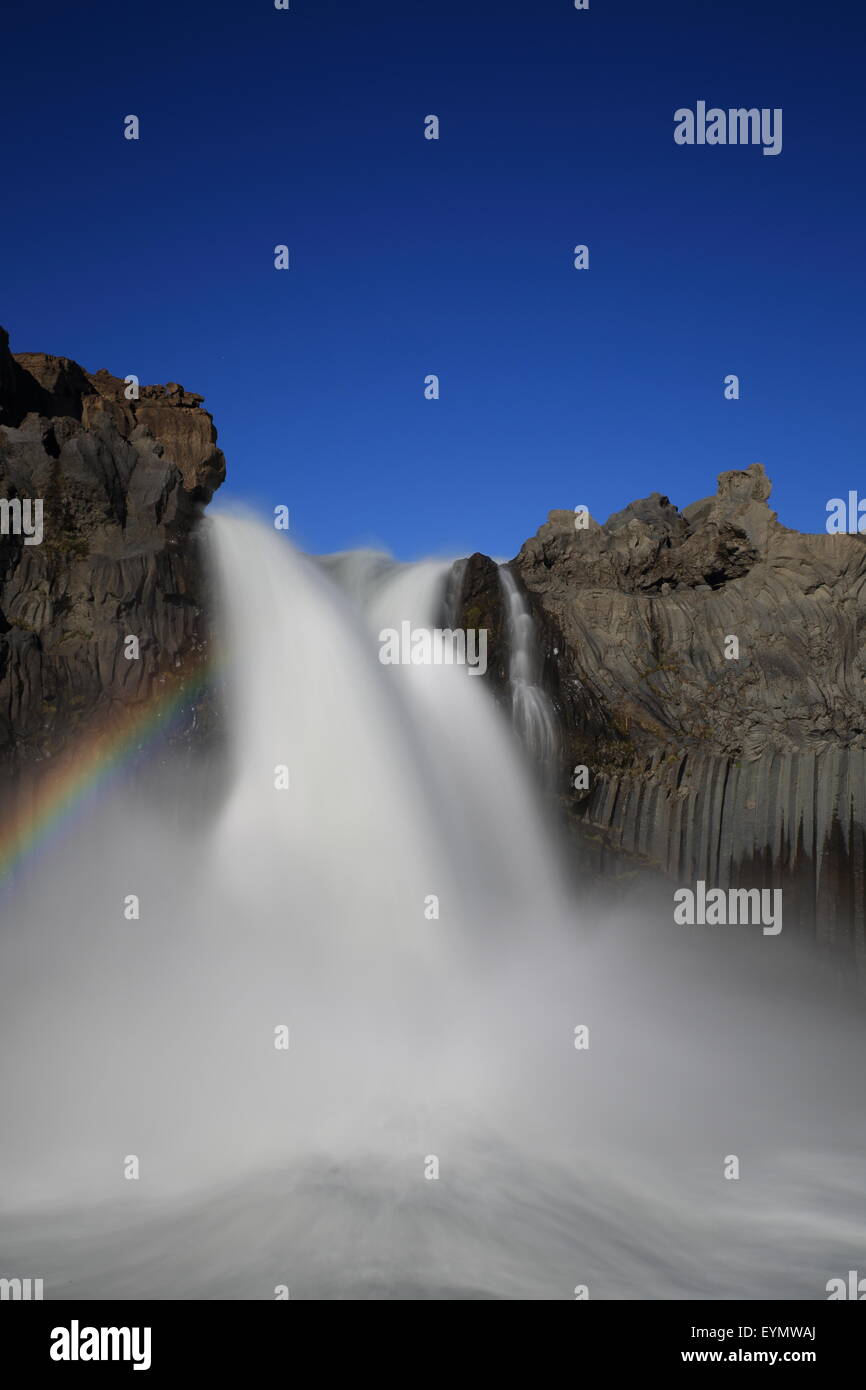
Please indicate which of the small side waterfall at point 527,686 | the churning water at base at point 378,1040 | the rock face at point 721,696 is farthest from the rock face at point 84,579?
the rock face at point 721,696

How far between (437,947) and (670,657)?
35.3ft

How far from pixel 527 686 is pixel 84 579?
11.2m

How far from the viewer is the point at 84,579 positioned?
2275 cm

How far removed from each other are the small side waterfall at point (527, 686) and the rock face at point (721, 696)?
13.8 inches

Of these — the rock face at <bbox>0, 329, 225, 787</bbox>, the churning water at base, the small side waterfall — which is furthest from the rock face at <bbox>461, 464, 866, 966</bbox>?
the rock face at <bbox>0, 329, 225, 787</bbox>

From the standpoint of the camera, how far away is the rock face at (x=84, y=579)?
21.8 metres

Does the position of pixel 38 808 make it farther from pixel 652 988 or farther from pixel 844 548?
pixel 844 548

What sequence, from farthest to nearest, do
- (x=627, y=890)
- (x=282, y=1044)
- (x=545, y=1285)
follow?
(x=627, y=890), (x=282, y=1044), (x=545, y=1285)

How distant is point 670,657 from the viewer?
27641mm

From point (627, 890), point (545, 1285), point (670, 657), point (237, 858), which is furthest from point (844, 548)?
point (545, 1285)

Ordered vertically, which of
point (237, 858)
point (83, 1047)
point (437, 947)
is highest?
point (237, 858)

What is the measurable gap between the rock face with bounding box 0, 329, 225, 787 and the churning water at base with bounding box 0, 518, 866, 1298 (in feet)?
5.73

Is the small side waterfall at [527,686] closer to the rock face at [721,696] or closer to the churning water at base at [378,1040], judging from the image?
the rock face at [721,696]

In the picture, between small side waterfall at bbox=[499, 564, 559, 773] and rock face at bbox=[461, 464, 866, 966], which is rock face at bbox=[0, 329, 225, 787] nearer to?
small side waterfall at bbox=[499, 564, 559, 773]
